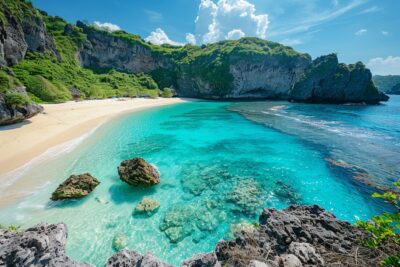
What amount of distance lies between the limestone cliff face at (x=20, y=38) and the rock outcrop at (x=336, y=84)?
77665 mm

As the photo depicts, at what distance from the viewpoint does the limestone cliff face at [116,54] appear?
8356cm

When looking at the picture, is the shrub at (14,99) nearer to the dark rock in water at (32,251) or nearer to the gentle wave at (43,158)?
the gentle wave at (43,158)

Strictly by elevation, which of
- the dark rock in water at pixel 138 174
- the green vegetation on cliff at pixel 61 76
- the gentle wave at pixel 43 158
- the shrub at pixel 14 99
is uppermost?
the green vegetation on cliff at pixel 61 76

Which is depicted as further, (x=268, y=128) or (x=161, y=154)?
(x=268, y=128)

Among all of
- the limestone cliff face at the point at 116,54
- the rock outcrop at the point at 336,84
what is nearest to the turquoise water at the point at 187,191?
the rock outcrop at the point at 336,84

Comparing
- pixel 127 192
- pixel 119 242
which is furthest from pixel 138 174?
pixel 119 242

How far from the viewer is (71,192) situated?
9.63 meters

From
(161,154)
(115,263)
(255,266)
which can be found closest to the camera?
(255,266)

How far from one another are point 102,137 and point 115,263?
1909 cm

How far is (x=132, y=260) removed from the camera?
4.23 metres

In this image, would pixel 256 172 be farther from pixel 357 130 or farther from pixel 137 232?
pixel 357 130

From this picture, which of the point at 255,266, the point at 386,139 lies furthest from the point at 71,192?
the point at 386,139

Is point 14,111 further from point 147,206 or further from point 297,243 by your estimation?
point 297,243

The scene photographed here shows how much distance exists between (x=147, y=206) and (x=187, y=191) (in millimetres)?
2479
